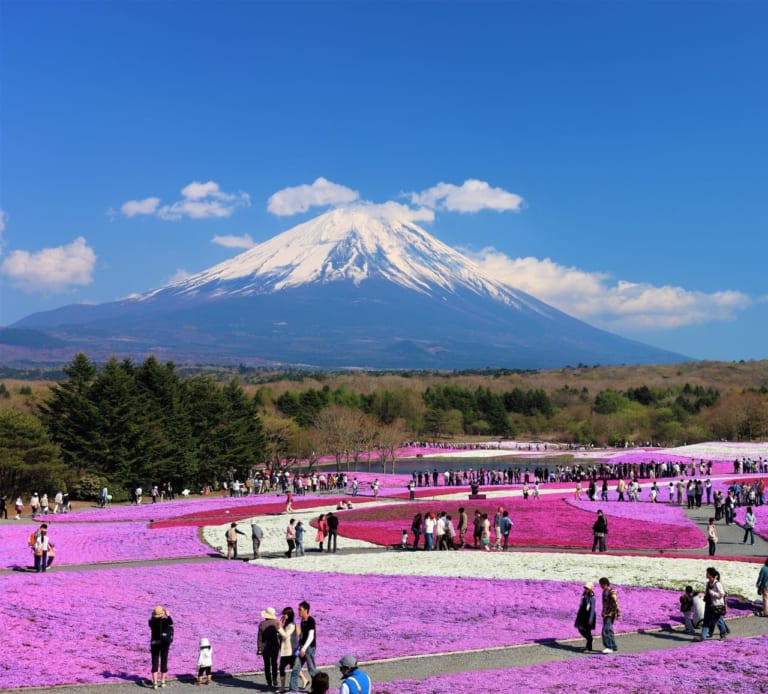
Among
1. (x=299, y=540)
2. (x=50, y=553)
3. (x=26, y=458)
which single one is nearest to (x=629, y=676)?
(x=299, y=540)

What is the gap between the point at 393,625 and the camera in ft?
79.2

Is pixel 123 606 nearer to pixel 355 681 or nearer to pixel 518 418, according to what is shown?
pixel 355 681

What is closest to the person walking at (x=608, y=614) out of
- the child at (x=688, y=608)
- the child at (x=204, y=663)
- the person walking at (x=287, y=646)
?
the child at (x=688, y=608)

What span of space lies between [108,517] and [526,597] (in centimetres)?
3119

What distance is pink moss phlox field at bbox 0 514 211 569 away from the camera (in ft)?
118

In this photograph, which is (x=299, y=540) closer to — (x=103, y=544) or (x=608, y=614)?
(x=103, y=544)

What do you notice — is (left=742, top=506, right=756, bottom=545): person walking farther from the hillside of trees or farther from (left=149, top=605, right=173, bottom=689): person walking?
the hillside of trees

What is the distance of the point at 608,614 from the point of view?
20672mm

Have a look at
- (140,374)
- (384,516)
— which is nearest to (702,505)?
(384,516)

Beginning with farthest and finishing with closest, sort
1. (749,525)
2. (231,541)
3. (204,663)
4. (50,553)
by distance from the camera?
(749,525), (231,541), (50,553), (204,663)

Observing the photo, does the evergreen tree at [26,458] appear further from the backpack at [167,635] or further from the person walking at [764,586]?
the person walking at [764,586]

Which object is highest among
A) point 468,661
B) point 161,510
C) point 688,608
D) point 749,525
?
point 749,525

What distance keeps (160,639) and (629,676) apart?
951 centimetres

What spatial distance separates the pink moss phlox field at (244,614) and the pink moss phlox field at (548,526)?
30.6 feet
